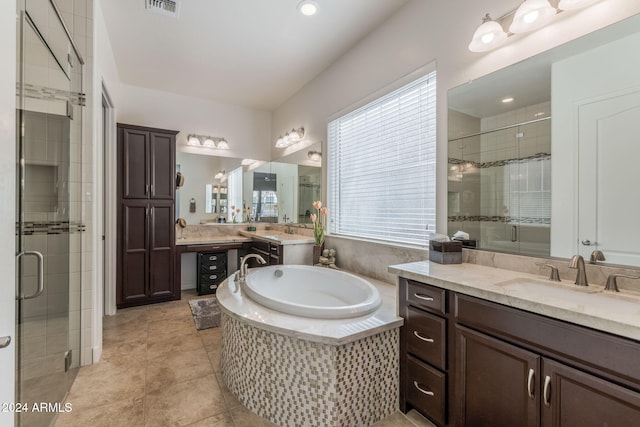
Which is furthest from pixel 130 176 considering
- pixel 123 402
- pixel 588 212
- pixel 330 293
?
pixel 588 212

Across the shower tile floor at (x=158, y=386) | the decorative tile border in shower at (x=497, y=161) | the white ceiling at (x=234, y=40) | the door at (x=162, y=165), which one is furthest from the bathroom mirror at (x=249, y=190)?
the decorative tile border in shower at (x=497, y=161)

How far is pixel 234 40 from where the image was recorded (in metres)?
2.91

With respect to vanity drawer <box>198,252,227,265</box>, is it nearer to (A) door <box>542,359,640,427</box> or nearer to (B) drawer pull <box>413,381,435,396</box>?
(B) drawer pull <box>413,381,435,396</box>

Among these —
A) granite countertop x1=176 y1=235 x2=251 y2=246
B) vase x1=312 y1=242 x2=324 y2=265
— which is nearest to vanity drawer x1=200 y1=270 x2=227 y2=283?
granite countertop x1=176 y1=235 x2=251 y2=246

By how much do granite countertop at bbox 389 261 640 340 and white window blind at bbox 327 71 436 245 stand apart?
2.25ft

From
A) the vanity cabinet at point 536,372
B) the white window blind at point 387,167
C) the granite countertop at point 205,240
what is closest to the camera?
the vanity cabinet at point 536,372

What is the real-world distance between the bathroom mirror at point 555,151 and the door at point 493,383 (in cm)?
65

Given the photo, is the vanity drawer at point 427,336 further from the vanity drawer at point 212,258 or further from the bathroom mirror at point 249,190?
the vanity drawer at point 212,258

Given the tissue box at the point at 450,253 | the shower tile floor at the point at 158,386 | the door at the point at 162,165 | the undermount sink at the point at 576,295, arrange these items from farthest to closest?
the door at the point at 162,165 < the tissue box at the point at 450,253 < the shower tile floor at the point at 158,386 < the undermount sink at the point at 576,295

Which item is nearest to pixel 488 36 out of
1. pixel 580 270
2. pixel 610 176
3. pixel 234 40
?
pixel 610 176

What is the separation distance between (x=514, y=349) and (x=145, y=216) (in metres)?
3.87

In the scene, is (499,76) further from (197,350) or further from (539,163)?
(197,350)

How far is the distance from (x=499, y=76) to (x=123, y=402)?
315cm

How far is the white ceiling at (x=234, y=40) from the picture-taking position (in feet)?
8.10
